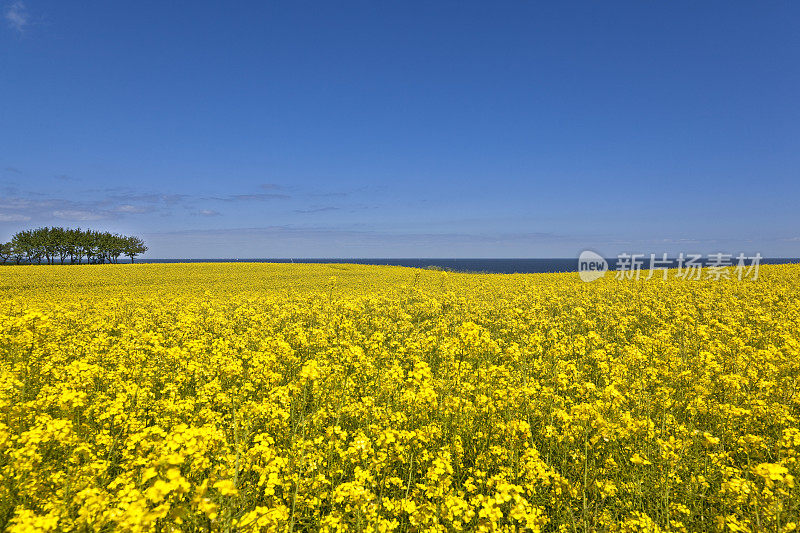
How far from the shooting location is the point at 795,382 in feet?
21.1

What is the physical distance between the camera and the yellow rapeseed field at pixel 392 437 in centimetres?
332

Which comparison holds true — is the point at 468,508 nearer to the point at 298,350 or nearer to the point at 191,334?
the point at 298,350

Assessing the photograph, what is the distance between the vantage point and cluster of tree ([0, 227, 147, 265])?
8044 centimetres

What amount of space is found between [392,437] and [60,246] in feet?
387

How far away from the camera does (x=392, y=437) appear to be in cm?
395

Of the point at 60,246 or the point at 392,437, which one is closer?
the point at 392,437

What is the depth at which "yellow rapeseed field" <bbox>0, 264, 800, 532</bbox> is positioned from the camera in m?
3.32

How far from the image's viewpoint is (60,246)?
84.4 metres

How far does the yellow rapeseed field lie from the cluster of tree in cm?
10685

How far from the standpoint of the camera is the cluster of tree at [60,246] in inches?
3167

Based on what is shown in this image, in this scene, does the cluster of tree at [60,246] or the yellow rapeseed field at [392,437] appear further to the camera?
the cluster of tree at [60,246]

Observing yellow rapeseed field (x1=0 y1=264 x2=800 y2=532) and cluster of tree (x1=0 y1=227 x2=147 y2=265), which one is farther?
cluster of tree (x1=0 y1=227 x2=147 y2=265)

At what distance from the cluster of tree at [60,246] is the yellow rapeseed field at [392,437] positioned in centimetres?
10685

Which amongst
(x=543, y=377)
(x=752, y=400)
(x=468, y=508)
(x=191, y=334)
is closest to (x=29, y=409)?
(x=191, y=334)
